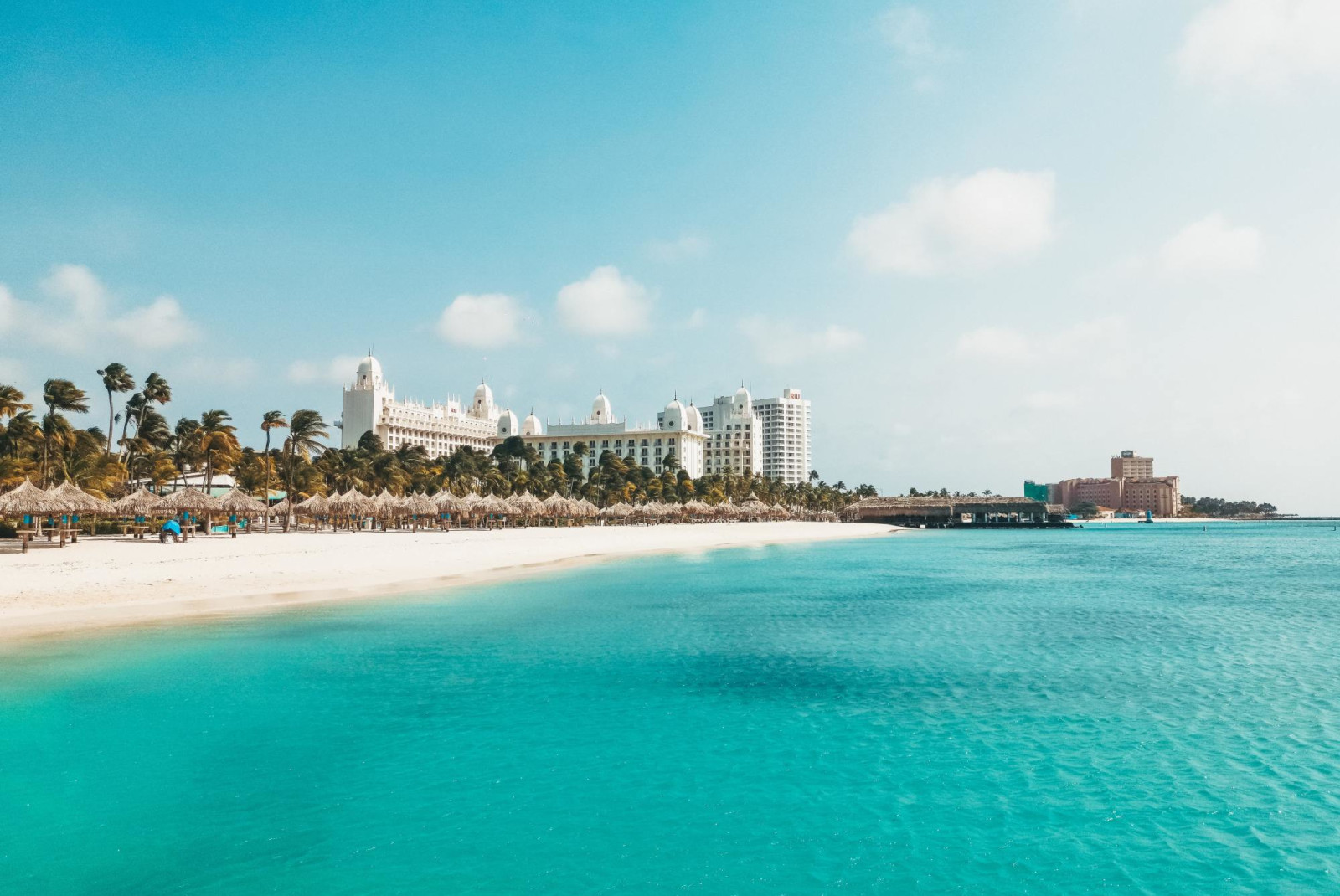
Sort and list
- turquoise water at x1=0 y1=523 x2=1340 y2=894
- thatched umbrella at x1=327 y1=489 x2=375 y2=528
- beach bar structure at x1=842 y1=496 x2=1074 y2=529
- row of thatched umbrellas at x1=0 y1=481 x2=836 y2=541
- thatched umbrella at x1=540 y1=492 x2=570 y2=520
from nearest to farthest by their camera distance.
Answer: turquoise water at x1=0 y1=523 x2=1340 y2=894 → row of thatched umbrellas at x1=0 y1=481 x2=836 y2=541 → thatched umbrella at x1=327 y1=489 x2=375 y2=528 → thatched umbrella at x1=540 y1=492 x2=570 y2=520 → beach bar structure at x1=842 y1=496 x2=1074 y2=529

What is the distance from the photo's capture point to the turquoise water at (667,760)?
8.86 meters

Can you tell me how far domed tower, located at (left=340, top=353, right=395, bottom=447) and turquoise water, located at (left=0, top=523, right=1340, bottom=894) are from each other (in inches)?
6634

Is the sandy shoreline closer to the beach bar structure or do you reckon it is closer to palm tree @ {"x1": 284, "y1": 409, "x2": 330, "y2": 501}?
palm tree @ {"x1": 284, "y1": 409, "x2": 330, "y2": 501}

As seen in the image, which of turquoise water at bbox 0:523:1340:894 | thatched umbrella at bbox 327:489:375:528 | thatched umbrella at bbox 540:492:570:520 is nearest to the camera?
turquoise water at bbox 0:523:1340:894

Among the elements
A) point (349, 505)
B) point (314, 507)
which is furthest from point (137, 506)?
point (349, 505)

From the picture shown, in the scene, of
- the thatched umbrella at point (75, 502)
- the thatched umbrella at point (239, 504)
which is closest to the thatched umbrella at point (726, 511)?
the thatched umbrella at point (239, 504)

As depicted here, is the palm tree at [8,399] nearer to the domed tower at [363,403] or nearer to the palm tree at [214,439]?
the palm tree at [214,439]

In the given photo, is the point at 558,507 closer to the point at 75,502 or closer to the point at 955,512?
the point at 75,502

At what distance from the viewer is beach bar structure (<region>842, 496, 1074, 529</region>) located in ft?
572

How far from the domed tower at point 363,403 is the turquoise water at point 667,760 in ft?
553

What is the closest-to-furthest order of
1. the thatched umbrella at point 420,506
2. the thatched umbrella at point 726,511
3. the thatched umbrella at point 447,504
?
1. the thatched umbrella at point 420,506
2. the thatched umbrella at point 447,504
3. the thatched umbrella at point 726,511

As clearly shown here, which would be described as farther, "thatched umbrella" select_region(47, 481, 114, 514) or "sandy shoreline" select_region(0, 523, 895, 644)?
"thatched umbrella" select_region(47, 481, 114, 514)

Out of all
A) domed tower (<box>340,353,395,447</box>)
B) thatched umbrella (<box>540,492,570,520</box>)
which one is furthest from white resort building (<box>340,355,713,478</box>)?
thatched umbrella (<box>540,492,570,520</box>)

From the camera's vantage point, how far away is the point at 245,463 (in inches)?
3263
